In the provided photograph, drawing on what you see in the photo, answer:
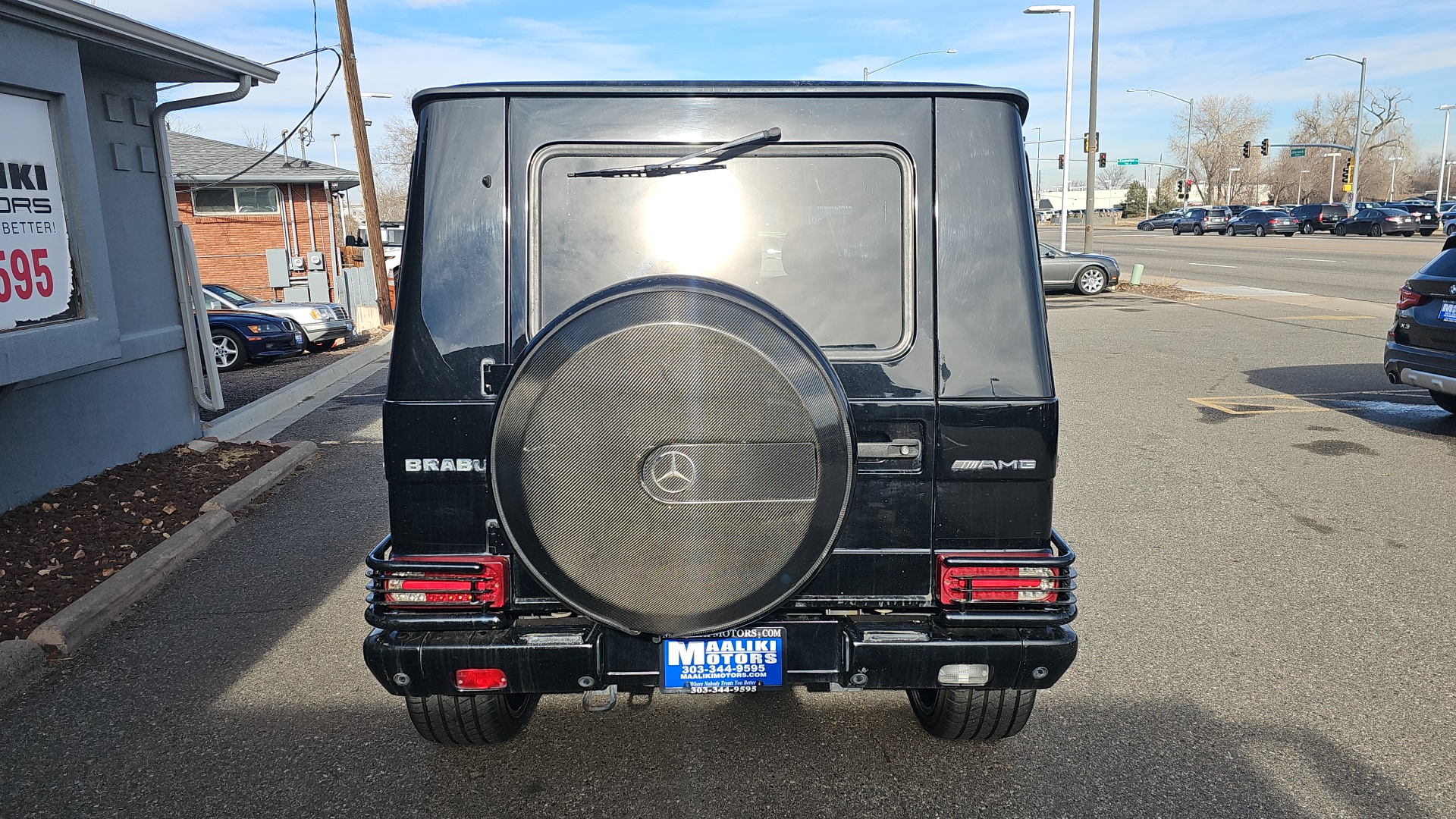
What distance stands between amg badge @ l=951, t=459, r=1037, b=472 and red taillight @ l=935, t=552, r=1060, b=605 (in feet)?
0.83

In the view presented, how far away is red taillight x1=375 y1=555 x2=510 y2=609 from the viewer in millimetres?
3000

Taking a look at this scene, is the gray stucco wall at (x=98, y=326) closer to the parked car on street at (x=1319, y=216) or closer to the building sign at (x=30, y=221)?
the building sign at (x=30, y=221)

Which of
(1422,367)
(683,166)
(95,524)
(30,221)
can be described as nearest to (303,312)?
Result: (30,221)

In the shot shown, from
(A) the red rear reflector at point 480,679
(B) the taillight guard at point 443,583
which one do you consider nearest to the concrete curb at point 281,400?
(B) the taillight guard at point 443,583

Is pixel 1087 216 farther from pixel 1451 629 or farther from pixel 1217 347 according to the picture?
pixel 1451 629

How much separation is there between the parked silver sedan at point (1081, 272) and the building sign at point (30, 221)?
2137 centimetres

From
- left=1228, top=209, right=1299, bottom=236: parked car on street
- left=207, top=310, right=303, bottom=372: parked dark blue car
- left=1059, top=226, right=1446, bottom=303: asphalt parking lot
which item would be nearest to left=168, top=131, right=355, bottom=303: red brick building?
left=207, top=310, right=303, bottom=372: parked dark blue car

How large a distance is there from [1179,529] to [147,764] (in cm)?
556

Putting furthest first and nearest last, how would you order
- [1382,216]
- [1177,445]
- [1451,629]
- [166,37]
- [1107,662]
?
1. [1382,216]
2. [1177,445]
3. [166,37]
4. [1451,629]
5. [1107,662]

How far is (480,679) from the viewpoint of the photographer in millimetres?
3023

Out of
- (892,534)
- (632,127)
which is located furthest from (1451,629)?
(632,127)

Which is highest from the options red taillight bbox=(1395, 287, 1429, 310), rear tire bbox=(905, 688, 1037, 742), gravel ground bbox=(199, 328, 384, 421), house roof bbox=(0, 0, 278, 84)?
house roof bbox=(0, 0, 278, 84)

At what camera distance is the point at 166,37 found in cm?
753

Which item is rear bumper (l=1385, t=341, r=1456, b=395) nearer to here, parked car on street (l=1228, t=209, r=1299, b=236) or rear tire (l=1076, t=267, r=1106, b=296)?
rear tire (l=1076, t=267, r=1106, b=296)
